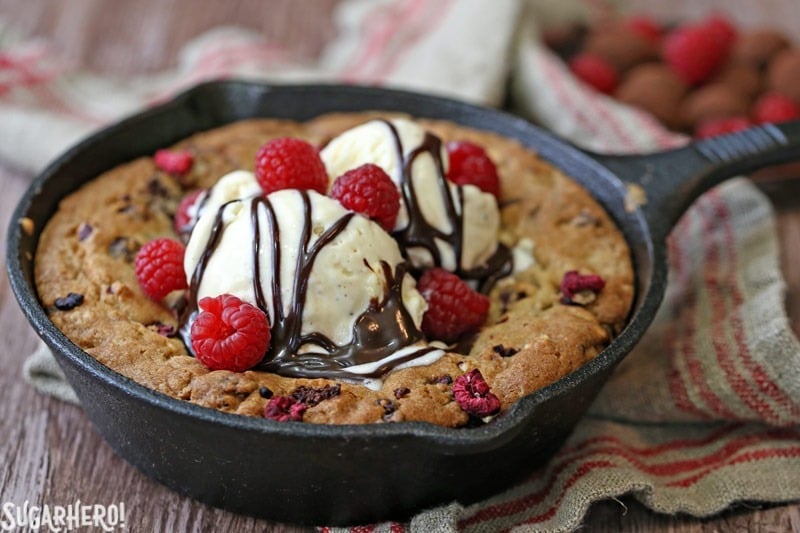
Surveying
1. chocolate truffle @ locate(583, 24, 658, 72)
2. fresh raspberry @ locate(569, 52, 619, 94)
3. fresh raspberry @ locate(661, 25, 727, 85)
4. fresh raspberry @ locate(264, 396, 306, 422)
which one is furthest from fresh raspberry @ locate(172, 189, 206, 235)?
fresh raspberry @ locate(661, 25, 727, 85)

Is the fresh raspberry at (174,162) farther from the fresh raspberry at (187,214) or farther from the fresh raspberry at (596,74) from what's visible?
the fresh raspberry at (596,74)

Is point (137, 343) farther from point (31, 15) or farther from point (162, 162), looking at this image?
point (31, 15)

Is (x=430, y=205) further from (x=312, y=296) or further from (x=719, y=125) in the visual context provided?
(x=719, y=125)

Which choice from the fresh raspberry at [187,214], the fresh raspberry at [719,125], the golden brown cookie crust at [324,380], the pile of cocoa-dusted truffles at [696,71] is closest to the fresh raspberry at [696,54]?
the pile of cocoa-dusted truffles at [696,71]

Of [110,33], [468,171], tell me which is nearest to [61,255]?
[468,171]

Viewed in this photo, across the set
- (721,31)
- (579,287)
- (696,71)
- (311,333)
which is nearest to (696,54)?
(696,71)

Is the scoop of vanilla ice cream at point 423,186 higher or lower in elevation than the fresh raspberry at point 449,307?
higher

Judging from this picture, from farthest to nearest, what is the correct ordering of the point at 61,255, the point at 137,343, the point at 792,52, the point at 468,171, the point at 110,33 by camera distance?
the point at 110,33
the point at 792,52
the point at 468,171
the point at 61,255
the point at 137,343
